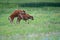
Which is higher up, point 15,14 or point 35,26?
point 15,14

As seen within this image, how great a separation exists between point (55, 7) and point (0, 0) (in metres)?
0.65

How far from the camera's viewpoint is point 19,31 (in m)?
1.95

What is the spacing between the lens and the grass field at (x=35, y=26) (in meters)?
1.94

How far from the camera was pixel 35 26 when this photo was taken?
1.97 m

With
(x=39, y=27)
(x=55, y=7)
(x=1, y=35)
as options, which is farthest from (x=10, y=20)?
(x=55, y=7)

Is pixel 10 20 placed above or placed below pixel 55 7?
below

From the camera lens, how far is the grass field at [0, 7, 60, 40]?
194 centimetres

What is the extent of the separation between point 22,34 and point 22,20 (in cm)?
17

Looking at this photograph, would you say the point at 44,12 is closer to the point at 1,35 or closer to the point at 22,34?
the point at 22,34

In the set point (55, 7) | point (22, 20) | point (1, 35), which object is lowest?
point (1, 35)

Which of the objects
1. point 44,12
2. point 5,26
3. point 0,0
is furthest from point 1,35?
point 44,12

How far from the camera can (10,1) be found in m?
2.04

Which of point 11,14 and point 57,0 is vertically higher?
point 57,0

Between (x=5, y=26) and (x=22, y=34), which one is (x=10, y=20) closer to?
(x=5, y=26)
